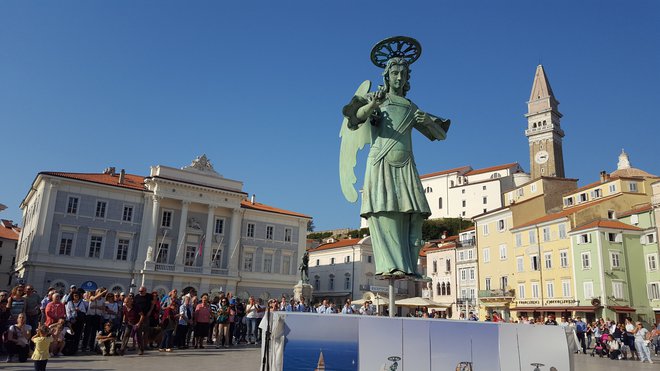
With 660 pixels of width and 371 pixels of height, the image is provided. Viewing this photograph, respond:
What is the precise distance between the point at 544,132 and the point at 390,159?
91234mm

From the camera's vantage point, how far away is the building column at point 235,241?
44.5m

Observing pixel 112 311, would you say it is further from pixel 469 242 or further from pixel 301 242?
pixel 469 242

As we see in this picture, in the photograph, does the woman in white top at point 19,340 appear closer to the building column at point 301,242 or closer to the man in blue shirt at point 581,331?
the man in blue shirt at point 581,331

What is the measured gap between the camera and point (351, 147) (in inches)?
328

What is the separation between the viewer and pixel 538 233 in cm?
3925

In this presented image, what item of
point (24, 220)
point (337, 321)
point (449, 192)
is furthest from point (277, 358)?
point (449, 192)

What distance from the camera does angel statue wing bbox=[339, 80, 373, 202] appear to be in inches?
322

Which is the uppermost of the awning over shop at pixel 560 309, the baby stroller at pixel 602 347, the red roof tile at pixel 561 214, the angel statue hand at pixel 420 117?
the red roof tile at pixel 561 214

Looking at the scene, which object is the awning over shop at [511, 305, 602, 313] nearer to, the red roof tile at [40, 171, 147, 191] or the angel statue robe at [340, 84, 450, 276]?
the angel statue robe at [340, 84, 450, 276]

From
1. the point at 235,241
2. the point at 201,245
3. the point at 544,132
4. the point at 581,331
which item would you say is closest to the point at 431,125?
the point at 581,331

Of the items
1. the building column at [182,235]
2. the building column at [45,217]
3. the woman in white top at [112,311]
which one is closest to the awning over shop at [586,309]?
the building column at [182,235]

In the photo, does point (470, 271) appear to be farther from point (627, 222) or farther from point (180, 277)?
point (180, 277)

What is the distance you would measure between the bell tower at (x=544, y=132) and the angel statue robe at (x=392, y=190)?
85844mm

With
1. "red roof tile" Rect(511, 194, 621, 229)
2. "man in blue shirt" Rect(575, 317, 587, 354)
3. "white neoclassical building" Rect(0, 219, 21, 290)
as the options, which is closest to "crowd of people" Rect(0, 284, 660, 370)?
"man in blue shirt" Rect(575, 317, 587, 354)
